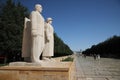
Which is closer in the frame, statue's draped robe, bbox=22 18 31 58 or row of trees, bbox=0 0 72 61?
statue's draped robe, bbox=22 18 31 58

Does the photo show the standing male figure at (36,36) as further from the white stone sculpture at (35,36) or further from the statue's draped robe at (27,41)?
the statue's draped robe at (27,41)

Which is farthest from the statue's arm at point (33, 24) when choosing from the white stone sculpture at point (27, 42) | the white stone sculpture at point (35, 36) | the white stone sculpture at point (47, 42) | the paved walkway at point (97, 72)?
the paved walkway at point (97, 72)

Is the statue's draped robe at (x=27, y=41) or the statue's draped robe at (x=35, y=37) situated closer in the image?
the statue's draped robe at (x=35, y=37)

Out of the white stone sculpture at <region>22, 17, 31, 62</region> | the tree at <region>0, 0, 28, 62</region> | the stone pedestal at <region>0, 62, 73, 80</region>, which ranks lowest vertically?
the stone pedestal at <region>0, 62, 73, 80</region>

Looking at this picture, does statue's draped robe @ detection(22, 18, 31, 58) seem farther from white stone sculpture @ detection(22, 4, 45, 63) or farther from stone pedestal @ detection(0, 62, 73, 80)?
stone pedestal @ detection(0, 62, 73, 80)

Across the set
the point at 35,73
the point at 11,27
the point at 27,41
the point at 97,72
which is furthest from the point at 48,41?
the point at 11,27

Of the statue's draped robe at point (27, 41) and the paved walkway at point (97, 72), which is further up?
the statue's draped robe at point (27, 41)

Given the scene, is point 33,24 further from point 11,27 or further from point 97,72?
→ point 11,27

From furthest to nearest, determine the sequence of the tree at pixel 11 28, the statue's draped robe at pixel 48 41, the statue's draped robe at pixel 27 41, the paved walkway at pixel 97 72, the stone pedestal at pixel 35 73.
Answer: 1. the tree at pixel 11 28
2. the paved walkway at pixel 97 72
3. the statue's draped robe at pixel 48 41
4. the statue's draped robe at pixel 27 41
5. the stone pedestal at pixel 35 73

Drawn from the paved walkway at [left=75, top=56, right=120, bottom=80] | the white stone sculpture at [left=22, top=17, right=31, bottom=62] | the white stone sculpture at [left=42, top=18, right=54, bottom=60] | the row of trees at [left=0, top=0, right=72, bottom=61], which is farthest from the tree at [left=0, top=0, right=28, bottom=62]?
the white stone sculpture at [left=22, top=17, right=31, bottom=62]

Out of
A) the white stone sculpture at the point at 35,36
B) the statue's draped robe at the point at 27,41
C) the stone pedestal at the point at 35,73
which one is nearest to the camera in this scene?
the stone pedestal at the point at 35,73

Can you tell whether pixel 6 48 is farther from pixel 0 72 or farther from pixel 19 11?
pixel 0 72

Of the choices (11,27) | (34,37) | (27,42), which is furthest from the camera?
(11,27)

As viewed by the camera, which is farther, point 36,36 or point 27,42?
point 27,42
